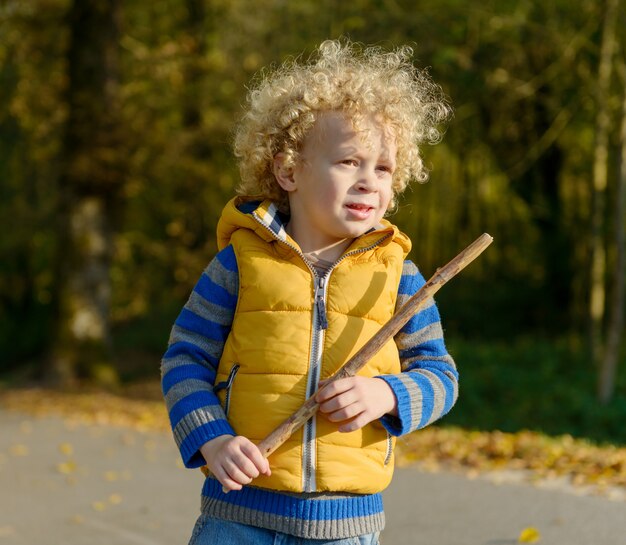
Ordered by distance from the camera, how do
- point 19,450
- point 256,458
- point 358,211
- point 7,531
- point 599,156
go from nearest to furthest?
point 256,458
point 358,211
point 7,531
point 19,450
point 599,156

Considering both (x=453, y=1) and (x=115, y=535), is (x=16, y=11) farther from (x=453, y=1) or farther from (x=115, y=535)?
(x=115, y=535)

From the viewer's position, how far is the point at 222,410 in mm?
2350

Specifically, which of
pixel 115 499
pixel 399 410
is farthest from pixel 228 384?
pixel 115 499

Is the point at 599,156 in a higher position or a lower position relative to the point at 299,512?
higher

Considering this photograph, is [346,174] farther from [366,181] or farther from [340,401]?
[340,401]

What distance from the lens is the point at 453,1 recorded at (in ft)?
40.5

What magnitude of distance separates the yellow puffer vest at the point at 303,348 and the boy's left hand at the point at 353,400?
0.07 meters

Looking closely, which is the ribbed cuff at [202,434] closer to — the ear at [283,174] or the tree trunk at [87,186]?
the ear at [283,174]

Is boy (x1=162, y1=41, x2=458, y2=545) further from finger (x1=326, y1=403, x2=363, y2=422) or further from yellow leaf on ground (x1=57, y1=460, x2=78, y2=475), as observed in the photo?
yellow leaf on ground (x1=57, y1=460, x2=78, y2=475)

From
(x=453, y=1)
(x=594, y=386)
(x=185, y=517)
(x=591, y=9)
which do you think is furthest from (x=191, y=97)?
(x=185, y=517)

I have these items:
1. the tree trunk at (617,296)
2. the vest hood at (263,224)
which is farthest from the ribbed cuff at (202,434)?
the tree trunk at (617,296)

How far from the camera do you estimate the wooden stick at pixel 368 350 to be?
223 centimetres

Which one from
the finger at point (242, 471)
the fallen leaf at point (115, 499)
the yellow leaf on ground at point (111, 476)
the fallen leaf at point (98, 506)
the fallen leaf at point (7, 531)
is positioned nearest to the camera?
the finger at point (242, 471)

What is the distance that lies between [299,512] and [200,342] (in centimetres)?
50
